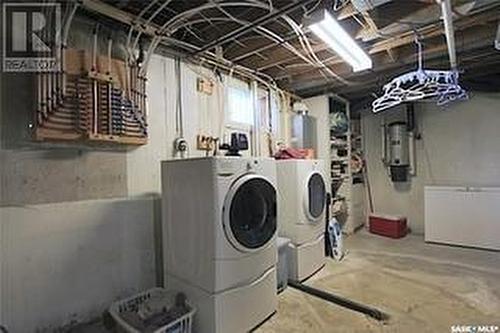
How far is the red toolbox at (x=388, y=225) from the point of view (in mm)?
5102

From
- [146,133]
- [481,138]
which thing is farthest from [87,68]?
[481,138]

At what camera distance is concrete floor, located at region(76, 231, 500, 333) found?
7.77 ft

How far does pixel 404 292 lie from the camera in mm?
2916

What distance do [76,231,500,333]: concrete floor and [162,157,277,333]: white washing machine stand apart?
1.14ft

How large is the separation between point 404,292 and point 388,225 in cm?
241

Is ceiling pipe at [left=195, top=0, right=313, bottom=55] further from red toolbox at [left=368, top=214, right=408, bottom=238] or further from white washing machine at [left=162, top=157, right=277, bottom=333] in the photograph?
red toolbox at [left=368, top=214, right=408, bottom=238]

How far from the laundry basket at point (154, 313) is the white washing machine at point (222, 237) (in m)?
0.09

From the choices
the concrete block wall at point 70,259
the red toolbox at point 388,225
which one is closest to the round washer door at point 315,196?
the concrete block wall at point 70,259

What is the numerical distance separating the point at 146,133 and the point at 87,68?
61 centimetres

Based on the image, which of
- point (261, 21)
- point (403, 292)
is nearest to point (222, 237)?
point (261, 21)

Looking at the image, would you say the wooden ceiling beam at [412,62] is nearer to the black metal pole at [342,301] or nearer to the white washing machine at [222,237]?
the white washing machine at [222,237]

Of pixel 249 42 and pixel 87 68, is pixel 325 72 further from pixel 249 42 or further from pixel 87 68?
pixel 87 68

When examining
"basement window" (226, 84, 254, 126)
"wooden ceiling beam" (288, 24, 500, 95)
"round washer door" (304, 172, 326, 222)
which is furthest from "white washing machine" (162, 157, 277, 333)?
"wooden ceiling beam" (288, 24, 500, 95)

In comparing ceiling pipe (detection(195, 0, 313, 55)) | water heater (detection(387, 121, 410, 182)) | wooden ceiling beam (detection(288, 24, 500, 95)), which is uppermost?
wooden ceiling beam (detection(288, 24, 500, 95))
